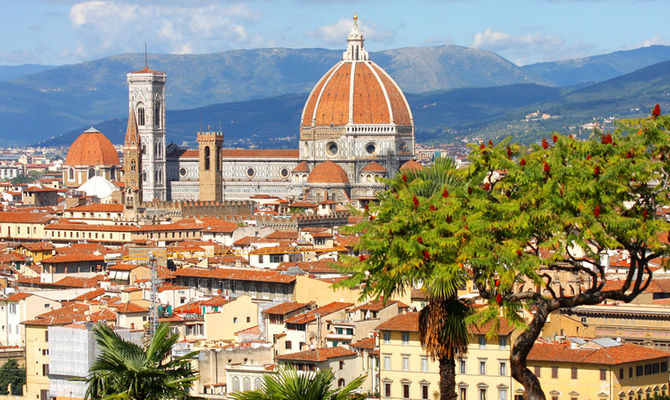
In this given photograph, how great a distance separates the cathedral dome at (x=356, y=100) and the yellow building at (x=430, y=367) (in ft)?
334

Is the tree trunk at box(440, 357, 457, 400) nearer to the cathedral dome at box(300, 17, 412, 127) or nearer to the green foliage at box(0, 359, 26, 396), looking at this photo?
the green foliage at box(0, 359, 26, 396)

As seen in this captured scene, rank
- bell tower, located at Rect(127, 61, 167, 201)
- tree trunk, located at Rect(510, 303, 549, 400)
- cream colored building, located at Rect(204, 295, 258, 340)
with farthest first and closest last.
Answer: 1. bell tower, located at Rect(127, 61, 167, 201)
2. cream colored building, located at Rect(204, 295, 258, 340)
3. tree trunk, located at Rect(510, 303, 549, 400)

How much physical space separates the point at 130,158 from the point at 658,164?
120m

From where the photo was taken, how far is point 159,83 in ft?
488

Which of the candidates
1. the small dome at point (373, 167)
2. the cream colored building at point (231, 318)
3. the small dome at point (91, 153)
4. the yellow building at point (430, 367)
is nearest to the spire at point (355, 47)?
the small dome at point (373, 167)

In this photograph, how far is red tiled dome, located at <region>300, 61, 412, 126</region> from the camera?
144000mm

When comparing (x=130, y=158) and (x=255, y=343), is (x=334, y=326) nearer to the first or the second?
(x=255, y=343)

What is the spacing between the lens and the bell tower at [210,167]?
14038 centimetres

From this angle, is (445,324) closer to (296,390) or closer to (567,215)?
(567,215)

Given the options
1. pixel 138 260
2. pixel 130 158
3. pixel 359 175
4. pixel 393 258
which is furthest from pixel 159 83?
pixel 393 258

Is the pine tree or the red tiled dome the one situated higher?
the red tiled dome

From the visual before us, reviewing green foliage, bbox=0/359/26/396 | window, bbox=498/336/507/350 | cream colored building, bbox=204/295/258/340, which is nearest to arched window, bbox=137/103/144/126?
cream colored building, bbox=204/295/258/340

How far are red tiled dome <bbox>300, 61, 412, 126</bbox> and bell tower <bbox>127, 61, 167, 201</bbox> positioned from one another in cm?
1352

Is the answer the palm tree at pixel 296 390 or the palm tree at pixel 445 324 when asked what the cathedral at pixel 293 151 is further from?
the palm tree at pixel 296 390
